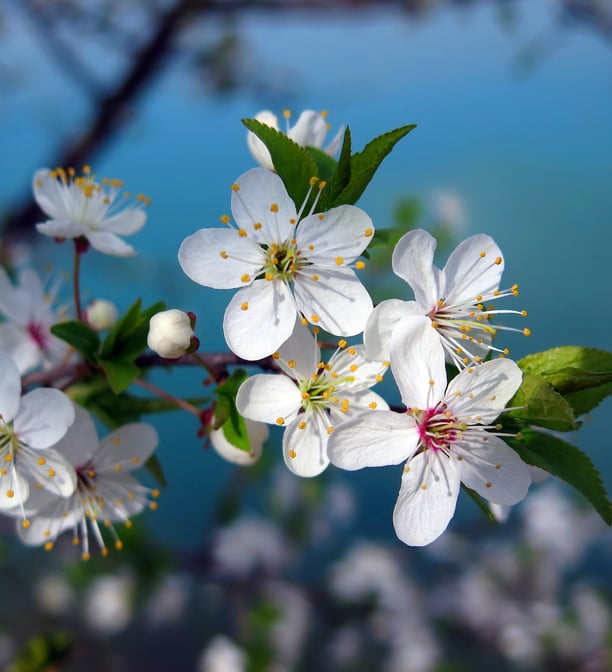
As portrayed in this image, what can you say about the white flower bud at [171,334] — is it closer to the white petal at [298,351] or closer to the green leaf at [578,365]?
the white petal at [298,351]

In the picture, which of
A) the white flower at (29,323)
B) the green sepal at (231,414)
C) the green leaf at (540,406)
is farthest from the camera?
the white flower at (29,323)

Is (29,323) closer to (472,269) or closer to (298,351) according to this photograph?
(298,351)

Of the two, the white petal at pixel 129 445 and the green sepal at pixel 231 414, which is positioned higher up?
the green sepal at pixel 231 414

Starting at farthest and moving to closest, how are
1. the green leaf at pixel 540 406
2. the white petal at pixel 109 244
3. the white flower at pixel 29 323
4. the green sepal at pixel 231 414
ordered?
the white flower at pixel 29 323
the white petal at pixel 109 244
the green sepal at pixel 231 414
the green leaf at pixel 540 406

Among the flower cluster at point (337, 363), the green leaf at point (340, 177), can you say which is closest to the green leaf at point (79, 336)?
the flower cluster at point (337, 363)

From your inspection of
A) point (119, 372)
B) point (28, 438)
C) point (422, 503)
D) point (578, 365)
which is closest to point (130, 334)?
point (119, 372)

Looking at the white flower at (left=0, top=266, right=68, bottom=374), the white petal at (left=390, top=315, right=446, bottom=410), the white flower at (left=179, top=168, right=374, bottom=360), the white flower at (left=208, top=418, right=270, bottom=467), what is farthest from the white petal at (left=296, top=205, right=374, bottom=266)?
the white flower at (left=0, top=266, right=68, bottom=374)

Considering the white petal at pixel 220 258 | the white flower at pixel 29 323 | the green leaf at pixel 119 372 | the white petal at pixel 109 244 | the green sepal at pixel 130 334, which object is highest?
the white petal at pixel 220 258

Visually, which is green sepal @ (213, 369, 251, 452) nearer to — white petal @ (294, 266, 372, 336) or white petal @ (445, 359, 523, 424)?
white petal @ (294, 266, 372, 336)
